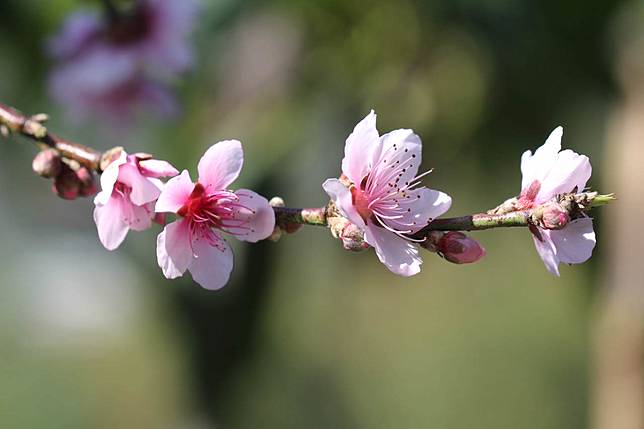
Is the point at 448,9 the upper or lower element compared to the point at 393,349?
upper

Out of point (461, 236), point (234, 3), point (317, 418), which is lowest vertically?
point (461, 236)

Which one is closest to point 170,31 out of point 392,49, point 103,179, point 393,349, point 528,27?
point 103,179

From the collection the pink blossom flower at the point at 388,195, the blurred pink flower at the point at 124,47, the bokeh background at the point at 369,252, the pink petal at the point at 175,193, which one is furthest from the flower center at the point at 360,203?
the bokeh background at the point at 369,252

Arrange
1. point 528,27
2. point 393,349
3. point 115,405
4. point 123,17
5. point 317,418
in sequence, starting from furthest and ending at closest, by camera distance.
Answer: point 115,405
point 317,418
point 393,349
point 528,27
point 123,17

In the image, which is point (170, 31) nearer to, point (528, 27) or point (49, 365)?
point (528, 27)

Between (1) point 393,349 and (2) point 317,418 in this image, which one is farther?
(2) point 317,418

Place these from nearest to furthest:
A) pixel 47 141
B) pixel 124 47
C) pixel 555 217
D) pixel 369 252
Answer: pixel 555 217 < pixel 47 141 < pixel 124 47 < pixel 369 252

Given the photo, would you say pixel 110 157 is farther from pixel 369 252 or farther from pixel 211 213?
pixel 369 252

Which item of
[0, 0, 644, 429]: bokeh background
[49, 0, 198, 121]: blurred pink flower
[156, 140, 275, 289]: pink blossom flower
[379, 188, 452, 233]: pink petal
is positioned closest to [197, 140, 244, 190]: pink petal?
[156, 140, 275, 289]: pink blossom flower

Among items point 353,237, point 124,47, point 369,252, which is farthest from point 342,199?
point 369,252
